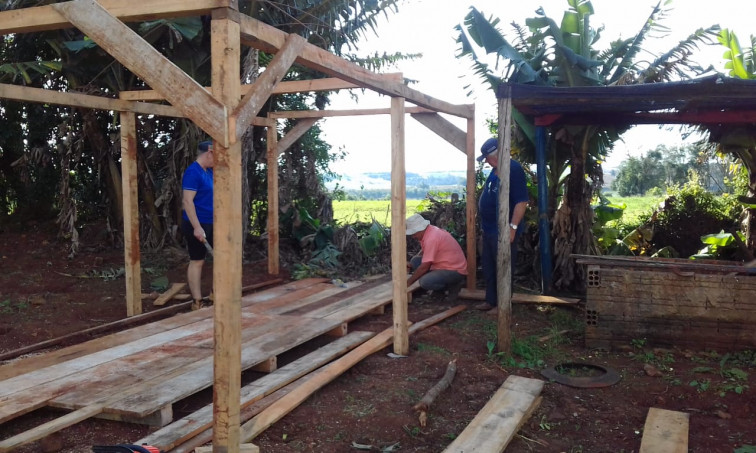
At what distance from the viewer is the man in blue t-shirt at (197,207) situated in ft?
21.4

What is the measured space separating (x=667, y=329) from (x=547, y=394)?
1872 mm

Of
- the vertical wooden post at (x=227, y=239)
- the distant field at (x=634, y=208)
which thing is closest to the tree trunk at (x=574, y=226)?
the distant field at (x=634, y=208)

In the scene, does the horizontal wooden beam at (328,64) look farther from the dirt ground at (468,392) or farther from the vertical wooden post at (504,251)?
the dirt ground at (468,392)

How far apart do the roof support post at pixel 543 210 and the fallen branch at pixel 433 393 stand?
3.40 metres

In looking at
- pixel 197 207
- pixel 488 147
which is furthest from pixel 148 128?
pixel 488 147

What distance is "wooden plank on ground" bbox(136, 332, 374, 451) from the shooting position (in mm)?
3431

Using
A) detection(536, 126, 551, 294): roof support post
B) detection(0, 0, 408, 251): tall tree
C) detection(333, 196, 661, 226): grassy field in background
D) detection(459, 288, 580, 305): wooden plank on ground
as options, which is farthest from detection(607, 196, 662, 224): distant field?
detection(0, 0, 408, 251): tall tree

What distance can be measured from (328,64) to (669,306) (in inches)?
161

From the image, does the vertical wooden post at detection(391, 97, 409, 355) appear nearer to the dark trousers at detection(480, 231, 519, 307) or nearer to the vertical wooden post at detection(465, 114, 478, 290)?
the dark trousers at detection(480, 231, 519, 307)

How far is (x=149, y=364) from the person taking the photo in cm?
455

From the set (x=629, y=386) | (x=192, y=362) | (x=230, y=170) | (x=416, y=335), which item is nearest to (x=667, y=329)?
(x=629, y=386)

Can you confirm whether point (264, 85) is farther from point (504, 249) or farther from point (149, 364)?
point (504, 249)

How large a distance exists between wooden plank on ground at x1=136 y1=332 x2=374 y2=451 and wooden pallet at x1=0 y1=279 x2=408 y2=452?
155 millimetres

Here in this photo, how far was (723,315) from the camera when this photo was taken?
5695 mm
